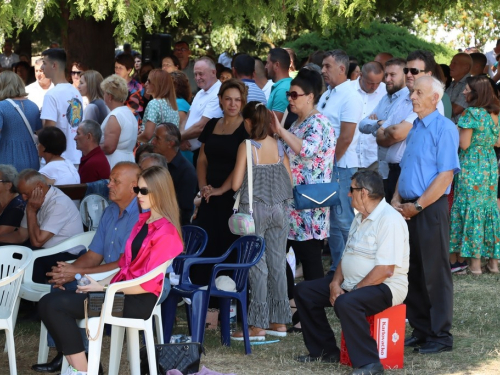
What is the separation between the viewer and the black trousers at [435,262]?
607 cm

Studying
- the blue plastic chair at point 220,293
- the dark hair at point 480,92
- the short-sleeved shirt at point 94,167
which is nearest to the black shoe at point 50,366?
the blue plastic chair at point 220,293

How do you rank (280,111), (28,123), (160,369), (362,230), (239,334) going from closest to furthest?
(160,369) → (362,230) → (239,334) → (28,123) → (280,111)

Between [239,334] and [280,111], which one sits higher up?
[280,111]

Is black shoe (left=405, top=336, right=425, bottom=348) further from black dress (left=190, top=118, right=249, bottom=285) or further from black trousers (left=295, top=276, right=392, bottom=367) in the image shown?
black dress (left=190, top=118, right=249, bottom=285)

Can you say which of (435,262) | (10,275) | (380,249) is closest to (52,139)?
(10,275)

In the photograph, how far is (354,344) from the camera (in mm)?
5539

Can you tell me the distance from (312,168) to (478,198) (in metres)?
2.93

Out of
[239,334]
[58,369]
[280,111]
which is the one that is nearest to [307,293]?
[239,334]

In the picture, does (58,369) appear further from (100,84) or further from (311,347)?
(100,84)

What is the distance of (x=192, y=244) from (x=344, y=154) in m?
2.02

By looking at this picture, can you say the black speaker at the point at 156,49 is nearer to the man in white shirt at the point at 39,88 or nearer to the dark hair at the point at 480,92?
the man in white shirt at the point at 39,88

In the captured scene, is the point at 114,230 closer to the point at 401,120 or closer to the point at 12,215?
the point at 12,215

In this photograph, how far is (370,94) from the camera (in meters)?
9.53

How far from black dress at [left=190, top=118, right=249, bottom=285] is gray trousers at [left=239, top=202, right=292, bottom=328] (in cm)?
47
